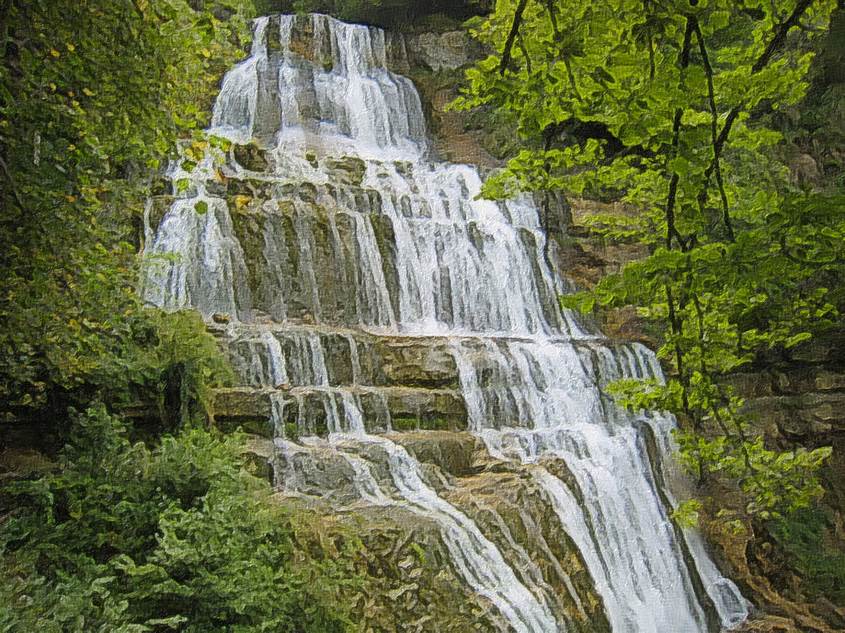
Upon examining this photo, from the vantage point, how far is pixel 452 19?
1927 cm

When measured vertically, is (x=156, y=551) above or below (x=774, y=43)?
below

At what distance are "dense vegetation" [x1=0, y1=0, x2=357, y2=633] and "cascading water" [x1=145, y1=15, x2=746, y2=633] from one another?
2.33 ft

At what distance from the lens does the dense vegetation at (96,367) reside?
3.39 meters

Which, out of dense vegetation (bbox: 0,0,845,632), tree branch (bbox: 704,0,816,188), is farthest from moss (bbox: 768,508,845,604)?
tree branch (bbox: 704,0,816,188)

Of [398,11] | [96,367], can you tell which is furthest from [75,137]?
[398,11]

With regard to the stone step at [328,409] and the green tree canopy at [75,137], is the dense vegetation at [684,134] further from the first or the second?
the stone step at [328,409]

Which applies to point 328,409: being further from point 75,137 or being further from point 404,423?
point 75,137

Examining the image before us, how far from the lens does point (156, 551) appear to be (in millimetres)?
3807

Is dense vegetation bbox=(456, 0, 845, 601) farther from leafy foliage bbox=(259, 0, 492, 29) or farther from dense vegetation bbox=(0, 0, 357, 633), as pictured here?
leafy foliage bbox=(259, 0, 492, 29)

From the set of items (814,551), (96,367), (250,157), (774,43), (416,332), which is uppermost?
(250,157)

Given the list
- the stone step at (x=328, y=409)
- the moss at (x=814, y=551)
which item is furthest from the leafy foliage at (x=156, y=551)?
the moss at (x=814, y=551)

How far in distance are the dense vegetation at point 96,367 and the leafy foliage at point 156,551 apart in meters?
0.01

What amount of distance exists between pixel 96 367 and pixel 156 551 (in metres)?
1.77

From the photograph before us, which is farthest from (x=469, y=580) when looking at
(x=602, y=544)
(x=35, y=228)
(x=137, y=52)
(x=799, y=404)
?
(x=799, y=404)
